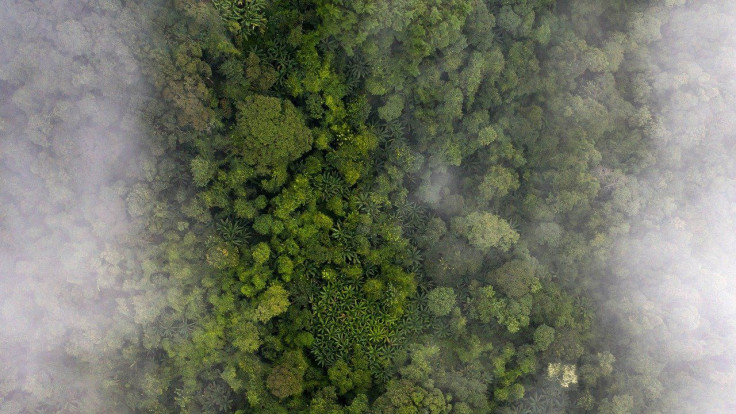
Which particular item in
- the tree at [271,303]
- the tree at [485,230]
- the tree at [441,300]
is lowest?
the tree at [271,303]

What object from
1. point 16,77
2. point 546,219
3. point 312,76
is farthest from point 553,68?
point 16,77

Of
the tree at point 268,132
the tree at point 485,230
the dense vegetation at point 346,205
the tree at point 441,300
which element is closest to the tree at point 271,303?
the dense vegetation at point 346,205

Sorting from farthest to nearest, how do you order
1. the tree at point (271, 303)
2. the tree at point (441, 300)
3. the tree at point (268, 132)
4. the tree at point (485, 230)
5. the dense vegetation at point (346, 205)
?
1. the tree at point (485, 230)
2. the tree at point (441, 300)
3. the tree at point (271, 303)
4. the tree at point (268, 132)
5. the dense vegetation at point (346, 205)

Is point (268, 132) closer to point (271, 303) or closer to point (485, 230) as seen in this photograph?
point (271, 303)

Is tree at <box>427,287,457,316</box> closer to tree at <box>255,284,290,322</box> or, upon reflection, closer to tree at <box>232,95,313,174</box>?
tree at <box>255,284,290,322</box>

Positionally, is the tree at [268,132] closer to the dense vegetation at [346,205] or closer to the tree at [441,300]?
the dense vegetation at [346,205]

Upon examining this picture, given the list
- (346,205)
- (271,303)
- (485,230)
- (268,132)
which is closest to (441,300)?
(485,230)

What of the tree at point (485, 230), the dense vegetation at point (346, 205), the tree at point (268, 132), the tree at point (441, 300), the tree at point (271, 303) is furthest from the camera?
the tree at point (485, 230)

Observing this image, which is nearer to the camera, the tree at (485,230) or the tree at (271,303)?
the tree at (271,303)

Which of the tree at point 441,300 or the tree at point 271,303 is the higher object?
the tree at point 441,300
